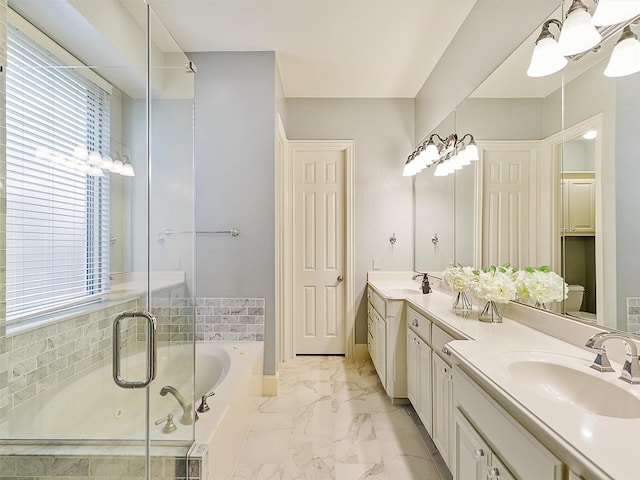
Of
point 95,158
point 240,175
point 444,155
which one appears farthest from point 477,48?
point 95,158

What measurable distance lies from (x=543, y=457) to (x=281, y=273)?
8.51ft

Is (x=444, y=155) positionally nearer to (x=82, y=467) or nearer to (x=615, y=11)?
(x=615, y=11)

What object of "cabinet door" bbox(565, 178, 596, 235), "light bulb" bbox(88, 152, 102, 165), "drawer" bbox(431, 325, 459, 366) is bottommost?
"drawer" bbox(431, 325, 459, 366)

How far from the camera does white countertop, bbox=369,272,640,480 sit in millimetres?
631

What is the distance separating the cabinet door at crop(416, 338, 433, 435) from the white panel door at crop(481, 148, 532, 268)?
0.65 meters

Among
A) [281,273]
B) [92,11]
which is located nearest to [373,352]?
[281,273]

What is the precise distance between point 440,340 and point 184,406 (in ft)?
4.25

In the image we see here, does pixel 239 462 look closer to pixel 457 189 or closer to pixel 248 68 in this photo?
pixel 457 189

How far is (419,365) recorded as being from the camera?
204 centimetres

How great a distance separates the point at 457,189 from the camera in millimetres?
2418

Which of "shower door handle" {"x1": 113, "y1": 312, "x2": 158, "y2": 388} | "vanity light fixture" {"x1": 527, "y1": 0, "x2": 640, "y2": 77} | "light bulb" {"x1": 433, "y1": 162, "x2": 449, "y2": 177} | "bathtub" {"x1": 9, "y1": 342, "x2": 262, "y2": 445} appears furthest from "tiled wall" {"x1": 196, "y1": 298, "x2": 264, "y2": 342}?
"vanity light fixture" {"x1": 527, "y1": 0, "x2": 640, "y2": 77}

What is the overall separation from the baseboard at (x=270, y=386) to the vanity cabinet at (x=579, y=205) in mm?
2258

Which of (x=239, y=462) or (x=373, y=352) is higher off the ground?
(x=373, y=352)

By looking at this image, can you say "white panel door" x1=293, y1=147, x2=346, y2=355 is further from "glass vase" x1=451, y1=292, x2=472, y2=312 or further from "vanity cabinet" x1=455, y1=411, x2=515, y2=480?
"vanity cabinet" x1=455, y1=411, x2=515, y2=480
